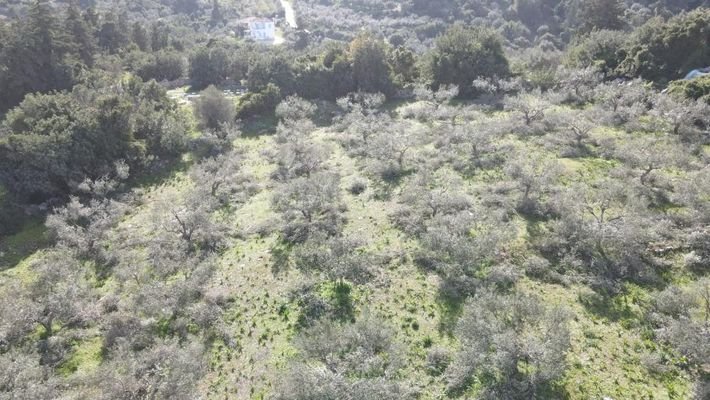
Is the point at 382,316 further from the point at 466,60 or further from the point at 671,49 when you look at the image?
the point at 671,49

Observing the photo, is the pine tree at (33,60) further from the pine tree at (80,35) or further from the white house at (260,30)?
the white house at (260,30)

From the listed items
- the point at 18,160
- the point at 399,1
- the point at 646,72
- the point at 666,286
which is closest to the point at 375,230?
the point at 666,286

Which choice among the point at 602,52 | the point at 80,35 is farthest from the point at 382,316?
the point at 80,35

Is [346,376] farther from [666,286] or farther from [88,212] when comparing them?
[88,212]

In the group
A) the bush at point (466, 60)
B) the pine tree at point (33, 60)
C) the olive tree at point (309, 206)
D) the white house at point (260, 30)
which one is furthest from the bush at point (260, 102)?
the white house at point (260, 30)

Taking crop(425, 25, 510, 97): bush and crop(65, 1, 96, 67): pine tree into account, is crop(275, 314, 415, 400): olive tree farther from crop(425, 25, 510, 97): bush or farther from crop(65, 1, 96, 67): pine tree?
crop(65, 1, 96, 67): pine tree

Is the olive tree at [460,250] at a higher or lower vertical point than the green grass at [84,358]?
higher

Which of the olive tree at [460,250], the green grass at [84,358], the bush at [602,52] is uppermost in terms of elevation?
the bush at [602,52]
